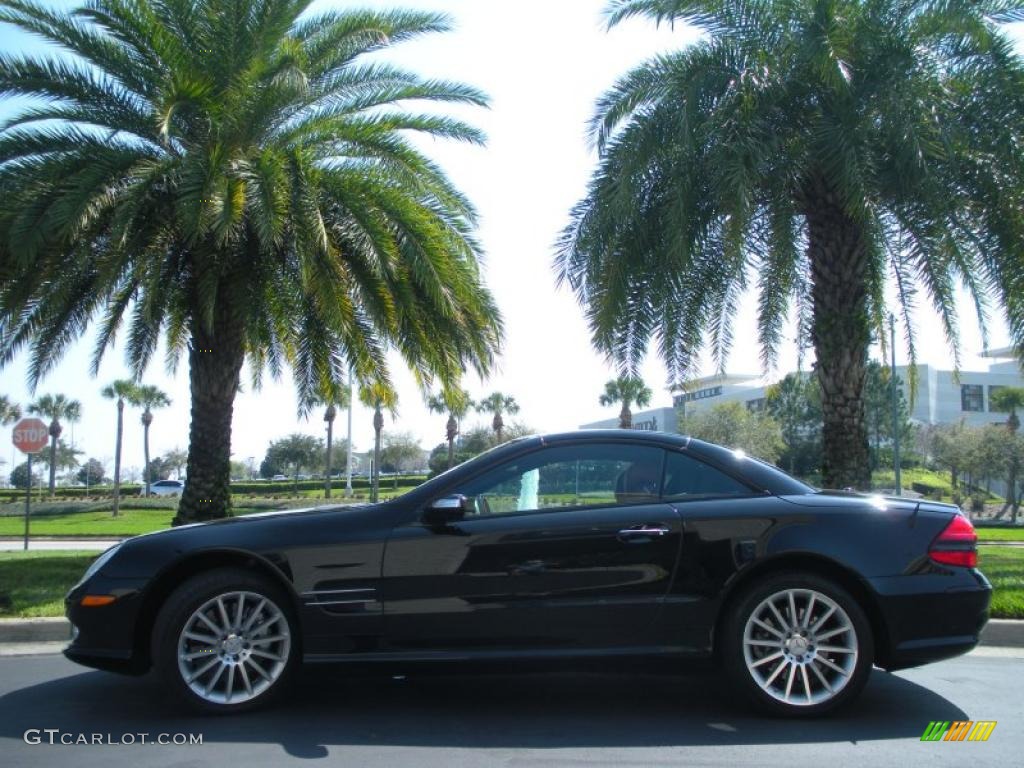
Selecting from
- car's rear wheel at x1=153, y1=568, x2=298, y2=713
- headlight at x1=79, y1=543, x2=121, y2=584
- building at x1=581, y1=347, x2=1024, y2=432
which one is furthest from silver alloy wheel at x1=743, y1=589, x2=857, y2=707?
building at x1=581, y1=347, x2=1024, y2=432

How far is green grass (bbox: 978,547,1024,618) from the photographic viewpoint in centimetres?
738

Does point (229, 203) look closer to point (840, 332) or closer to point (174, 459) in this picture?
point (840, 332)

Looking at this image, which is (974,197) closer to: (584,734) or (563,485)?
(563,485)

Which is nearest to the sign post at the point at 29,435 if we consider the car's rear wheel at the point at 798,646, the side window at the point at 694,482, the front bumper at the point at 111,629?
the front bumper at the point at 111,629

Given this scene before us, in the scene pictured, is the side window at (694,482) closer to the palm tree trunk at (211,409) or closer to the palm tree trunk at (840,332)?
the palm tree trunk at (840,332)

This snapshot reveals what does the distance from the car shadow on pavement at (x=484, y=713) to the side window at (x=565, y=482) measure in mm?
918

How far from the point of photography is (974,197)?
1106cm

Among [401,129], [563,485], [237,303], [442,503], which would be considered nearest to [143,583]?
[442,503]

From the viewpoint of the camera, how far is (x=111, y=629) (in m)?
4.95

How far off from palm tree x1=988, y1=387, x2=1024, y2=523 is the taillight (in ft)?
136

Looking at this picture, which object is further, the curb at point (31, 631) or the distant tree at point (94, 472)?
the distant tree at point (94, 472)

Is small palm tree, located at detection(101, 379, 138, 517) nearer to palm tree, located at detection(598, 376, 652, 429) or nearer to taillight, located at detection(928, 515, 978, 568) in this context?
palm tree, located at detection(598, 376, 652, 429)

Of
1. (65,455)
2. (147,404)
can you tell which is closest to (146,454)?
(147,404)

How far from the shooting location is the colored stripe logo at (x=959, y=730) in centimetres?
461
